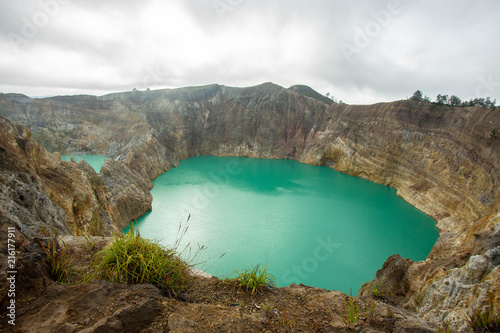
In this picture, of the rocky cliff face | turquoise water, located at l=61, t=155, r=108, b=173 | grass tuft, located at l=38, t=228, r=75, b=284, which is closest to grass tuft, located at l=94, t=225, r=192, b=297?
grass tuft, located at l=38, t=228, r=75, b=284

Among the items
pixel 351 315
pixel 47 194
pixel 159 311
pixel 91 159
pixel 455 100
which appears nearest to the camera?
pixel 159 311

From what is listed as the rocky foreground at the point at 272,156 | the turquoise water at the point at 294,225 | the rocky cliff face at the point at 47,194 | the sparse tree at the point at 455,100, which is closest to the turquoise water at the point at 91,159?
the rocky foreground at the point at 272,156

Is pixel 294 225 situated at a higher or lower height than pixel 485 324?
lower

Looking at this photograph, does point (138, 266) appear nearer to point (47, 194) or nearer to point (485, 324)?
point (485, 324)

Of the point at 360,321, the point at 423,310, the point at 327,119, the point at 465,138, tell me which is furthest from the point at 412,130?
the point at 360,321

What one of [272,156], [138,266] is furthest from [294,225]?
[272,156]

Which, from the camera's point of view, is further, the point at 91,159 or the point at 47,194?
the point at 91,159

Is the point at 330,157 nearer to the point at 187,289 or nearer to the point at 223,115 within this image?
the point at 223,115

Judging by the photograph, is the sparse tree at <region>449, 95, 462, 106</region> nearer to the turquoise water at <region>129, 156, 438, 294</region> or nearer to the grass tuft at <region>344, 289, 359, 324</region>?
the turquoise water at <region>129, 156, 438, 294</region>
